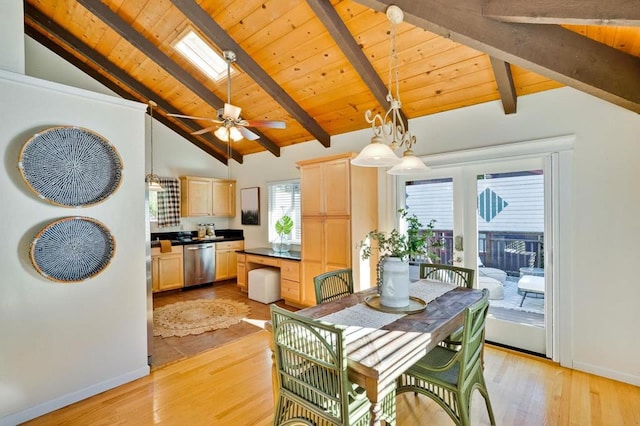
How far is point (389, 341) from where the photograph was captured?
1.55m

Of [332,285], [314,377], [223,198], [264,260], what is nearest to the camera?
[314,377]

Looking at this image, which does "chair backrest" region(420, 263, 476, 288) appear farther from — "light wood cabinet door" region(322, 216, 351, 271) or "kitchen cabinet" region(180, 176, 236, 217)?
"kitchen cabinet" region(180, 176, 236, 217)

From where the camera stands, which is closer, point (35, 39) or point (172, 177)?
point (35, 39)

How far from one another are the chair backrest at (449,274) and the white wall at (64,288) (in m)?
2.72

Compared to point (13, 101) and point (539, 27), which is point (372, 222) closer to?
point (539, 27)

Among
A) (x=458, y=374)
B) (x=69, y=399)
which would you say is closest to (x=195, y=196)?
(x=69, y=399)

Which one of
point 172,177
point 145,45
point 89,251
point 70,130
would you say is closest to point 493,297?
point 89,251

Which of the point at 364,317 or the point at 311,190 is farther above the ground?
the point at 311,190

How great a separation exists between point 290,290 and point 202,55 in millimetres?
3562

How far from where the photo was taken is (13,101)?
211 cm

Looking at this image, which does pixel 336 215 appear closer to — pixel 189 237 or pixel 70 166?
pixel 70 166

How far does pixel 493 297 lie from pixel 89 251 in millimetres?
3912

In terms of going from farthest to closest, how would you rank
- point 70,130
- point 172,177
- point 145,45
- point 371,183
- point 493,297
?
point 172,177, point 371,183, point 145,45, point 493,297, point 70,130

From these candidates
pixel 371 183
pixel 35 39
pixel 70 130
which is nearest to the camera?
pixel 70 130
